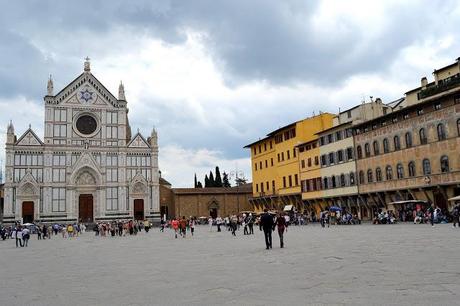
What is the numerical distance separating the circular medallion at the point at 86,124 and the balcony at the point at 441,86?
47477 millimetres

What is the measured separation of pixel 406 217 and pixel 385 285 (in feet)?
112

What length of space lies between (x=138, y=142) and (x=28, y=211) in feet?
60.6

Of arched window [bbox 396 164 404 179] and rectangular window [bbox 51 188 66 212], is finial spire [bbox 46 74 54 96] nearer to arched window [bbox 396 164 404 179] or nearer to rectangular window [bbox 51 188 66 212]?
rectangular window [bbox 51 188 66 212]

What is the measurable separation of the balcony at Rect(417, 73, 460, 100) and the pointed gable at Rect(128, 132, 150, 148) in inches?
1692

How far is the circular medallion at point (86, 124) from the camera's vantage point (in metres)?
69.5

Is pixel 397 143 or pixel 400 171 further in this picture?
pixel 397 143

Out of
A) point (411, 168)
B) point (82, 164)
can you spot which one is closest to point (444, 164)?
point (411, 168)

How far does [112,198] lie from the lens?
68562mm

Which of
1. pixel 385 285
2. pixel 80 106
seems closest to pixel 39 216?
pixel 80 106

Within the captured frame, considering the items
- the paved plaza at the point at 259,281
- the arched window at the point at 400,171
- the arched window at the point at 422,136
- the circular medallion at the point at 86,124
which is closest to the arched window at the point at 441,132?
the arched window at the point at 422,136

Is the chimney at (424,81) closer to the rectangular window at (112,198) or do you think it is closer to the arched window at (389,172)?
the arched window at (389,172)

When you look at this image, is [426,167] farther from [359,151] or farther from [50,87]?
[50,87]

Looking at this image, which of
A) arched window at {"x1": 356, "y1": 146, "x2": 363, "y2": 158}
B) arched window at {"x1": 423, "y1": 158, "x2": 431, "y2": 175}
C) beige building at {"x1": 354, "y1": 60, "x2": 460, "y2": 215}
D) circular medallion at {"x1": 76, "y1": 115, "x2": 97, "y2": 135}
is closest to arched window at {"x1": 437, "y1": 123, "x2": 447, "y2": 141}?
beige building at {"x1": 354, "y1": 60, "x2": 460, "y2": 215}

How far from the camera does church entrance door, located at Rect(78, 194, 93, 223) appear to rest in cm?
6756
